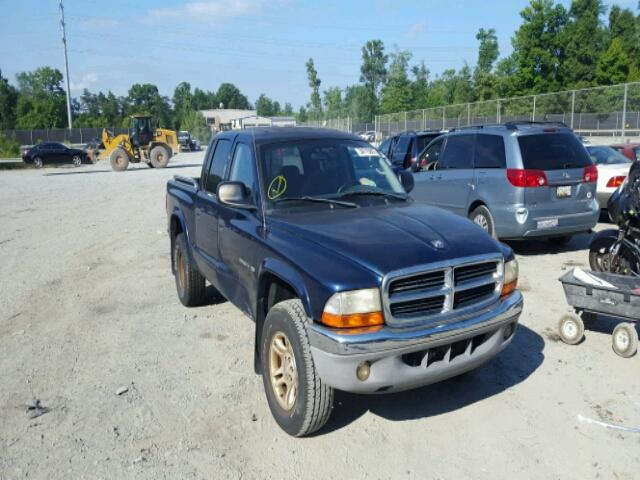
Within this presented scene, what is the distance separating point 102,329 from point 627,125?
2187 cm

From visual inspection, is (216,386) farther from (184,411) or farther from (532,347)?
(532,347)

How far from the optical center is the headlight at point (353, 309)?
3.32 m

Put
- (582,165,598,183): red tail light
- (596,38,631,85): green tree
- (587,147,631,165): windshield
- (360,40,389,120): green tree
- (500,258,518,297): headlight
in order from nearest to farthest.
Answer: (500,258,518,297): headlight, (582,165,598,183): red tail light, (587,147,631,165): windshield, (596,38,631,85): green tree, (360,40,389,120): green tree

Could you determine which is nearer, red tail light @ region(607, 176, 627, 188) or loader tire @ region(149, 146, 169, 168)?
red tail light @ region(607, 176, 627, 188)

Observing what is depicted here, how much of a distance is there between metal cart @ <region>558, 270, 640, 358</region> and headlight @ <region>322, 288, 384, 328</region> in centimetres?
264

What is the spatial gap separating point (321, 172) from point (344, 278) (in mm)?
1661

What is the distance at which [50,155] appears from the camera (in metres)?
37.0

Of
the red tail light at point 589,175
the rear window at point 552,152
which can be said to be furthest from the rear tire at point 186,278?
the red tail light at point 589,175

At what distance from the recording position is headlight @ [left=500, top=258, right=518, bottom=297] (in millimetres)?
3955

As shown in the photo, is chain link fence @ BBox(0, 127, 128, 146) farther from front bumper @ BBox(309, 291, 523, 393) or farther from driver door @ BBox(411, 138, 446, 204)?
front bumper @ BBox(309, 291, 523, 393)

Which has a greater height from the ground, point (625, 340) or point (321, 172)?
point (321, 172)

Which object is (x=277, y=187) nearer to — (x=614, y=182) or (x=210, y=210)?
(x=210, y=210)

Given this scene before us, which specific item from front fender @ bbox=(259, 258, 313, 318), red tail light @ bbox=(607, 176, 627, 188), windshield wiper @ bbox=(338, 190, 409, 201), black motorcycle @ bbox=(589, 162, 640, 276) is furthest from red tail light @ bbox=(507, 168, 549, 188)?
front fender @ bbox=(259, 258, 313, 318)

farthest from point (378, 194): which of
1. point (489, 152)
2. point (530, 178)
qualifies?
point (489, 152)
